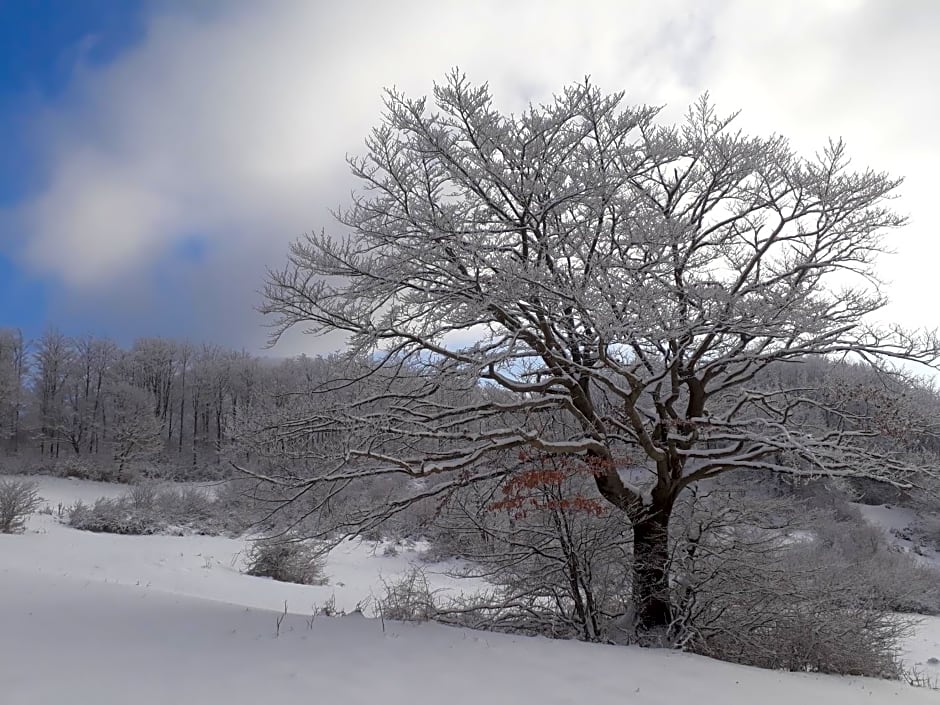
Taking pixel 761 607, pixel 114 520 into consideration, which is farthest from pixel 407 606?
pixel 114 520

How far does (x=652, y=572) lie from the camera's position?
302 inches

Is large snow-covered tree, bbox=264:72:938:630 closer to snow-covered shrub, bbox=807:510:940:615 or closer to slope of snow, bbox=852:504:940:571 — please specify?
snow-covered shrub, bbox=807:510:940:615

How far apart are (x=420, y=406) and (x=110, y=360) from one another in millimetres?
50149

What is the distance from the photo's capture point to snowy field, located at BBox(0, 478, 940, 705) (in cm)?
430

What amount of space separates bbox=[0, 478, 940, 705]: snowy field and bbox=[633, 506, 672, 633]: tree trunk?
1.22 metres

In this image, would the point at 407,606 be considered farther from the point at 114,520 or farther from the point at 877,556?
the point at 877,556

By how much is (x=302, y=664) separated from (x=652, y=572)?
481 cm

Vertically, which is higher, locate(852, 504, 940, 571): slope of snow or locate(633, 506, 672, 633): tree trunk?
locate(633, 506, 672, 633): tree trunk

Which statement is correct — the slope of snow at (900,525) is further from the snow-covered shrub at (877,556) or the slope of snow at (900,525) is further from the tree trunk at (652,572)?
the tree trunk at (652,572)

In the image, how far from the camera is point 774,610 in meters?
7.59

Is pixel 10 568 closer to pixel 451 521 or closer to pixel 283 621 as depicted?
pixel 283 621

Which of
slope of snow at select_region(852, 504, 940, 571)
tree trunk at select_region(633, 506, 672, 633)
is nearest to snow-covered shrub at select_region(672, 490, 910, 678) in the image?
tree trunk at select_region(633, 506, 672, 633)

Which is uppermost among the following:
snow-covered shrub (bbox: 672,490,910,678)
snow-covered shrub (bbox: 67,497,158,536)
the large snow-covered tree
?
the large snow-covered tree

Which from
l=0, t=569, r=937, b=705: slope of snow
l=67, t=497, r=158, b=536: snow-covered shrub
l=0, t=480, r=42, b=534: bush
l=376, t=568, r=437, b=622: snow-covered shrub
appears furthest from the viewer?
l=67, t=497, r=158, b=536: snow-covered shrub
